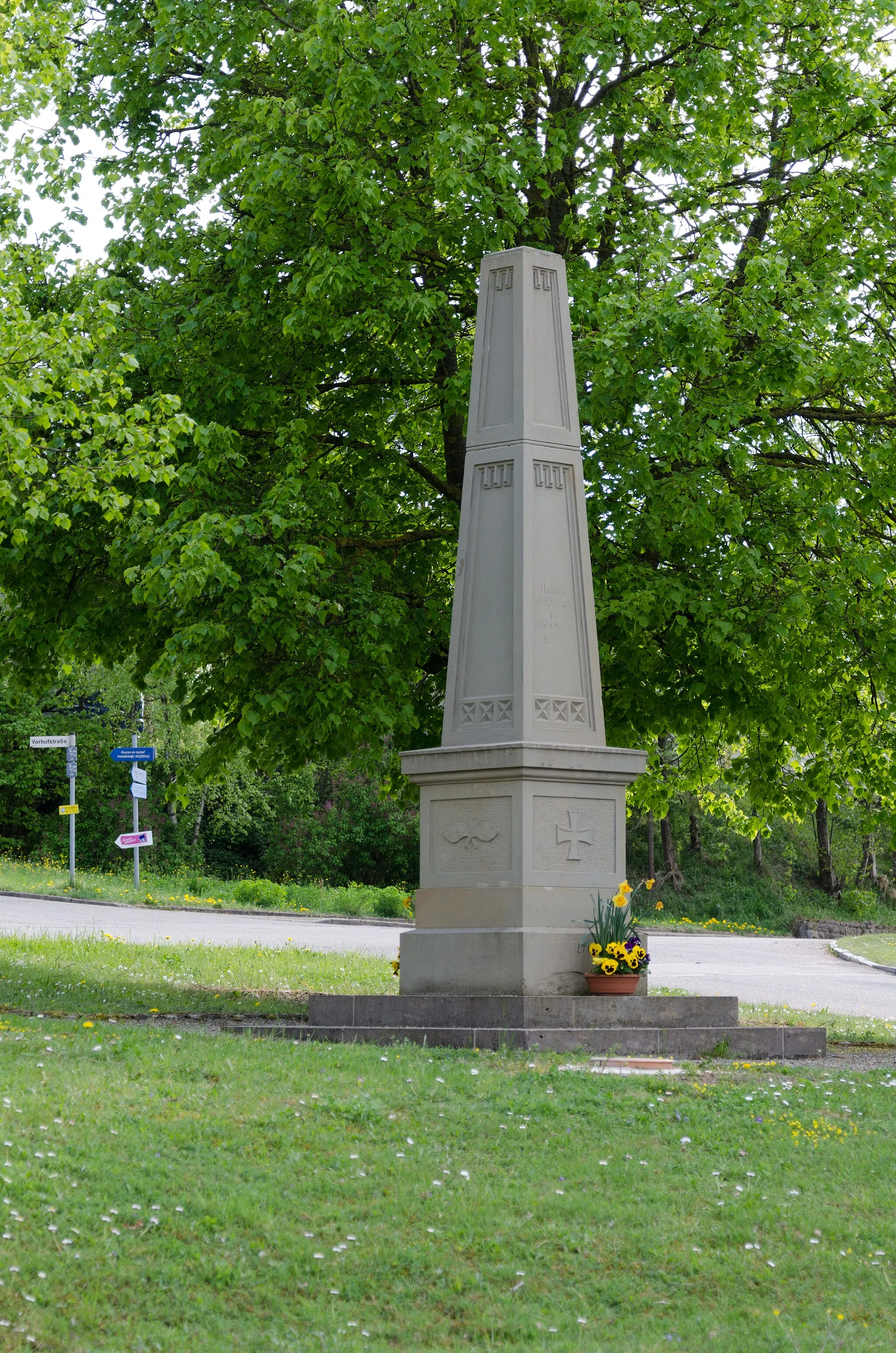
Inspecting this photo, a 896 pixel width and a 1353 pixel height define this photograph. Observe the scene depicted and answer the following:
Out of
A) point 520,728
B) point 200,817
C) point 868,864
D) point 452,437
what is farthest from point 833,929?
point 520,728

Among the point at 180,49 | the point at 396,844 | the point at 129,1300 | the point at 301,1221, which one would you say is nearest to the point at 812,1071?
the point at 301,1221

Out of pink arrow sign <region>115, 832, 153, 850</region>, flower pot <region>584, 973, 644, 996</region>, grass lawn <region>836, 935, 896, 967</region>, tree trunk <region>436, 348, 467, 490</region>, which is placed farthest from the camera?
pink arrow sign <region>115, 832, 153, 850</region>

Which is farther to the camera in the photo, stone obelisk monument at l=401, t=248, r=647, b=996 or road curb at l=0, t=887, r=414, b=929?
road curb at l=0, t=887, r=414, b=929

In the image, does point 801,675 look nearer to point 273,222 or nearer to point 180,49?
point 273,222

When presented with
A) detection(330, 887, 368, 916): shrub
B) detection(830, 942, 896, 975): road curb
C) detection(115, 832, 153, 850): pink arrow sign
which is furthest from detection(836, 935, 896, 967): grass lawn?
detection(115, 832, 153, 850): pink arrow sign

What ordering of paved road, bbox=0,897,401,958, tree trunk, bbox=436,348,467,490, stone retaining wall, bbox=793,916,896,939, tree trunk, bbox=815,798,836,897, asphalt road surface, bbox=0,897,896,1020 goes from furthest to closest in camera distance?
tree trunk, bbox=815,798,836,897 → stone retaining wall, bbox=793,916,896,939 → paved road, bbox=0,897,401,958 → asphalt road surface, bbox=0,897,896,1020 → tree trunk, bbox=436,348,467,490

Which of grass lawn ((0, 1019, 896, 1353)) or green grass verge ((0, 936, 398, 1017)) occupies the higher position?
grass lawn ((0, 1019, 896, 1353))

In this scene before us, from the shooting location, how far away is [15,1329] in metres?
3.96

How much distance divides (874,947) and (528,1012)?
19804 millimetres

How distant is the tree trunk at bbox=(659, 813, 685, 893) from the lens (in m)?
40.2

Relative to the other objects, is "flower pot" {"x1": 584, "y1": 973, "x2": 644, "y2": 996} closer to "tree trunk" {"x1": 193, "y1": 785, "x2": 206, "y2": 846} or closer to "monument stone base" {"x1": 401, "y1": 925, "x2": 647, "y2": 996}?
"monument stone base" {"x1": 401, "y1": 925, "x2": 647, "y2": 996}

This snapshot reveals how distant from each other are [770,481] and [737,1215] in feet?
28.1

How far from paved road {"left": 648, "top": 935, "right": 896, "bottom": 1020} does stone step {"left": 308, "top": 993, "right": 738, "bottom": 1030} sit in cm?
228

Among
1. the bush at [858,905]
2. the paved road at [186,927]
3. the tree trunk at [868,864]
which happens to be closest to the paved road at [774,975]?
the paved road at [186,927]
